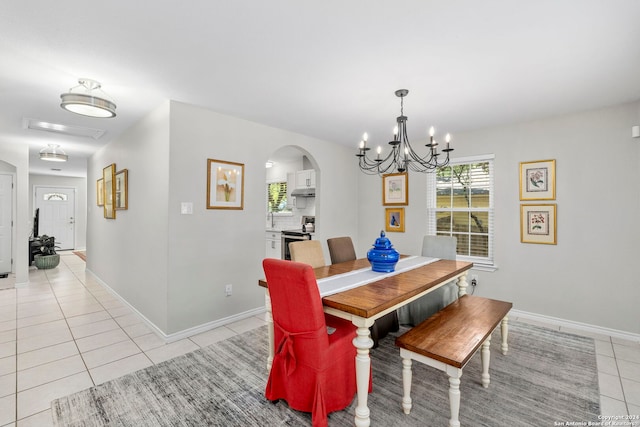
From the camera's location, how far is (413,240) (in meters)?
4.42

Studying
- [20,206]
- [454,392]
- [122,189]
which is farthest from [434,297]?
[20,206]

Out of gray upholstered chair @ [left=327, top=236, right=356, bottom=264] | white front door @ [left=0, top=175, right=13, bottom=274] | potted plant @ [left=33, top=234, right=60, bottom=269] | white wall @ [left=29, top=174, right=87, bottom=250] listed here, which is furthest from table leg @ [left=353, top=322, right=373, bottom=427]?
white wall @ [left=29, top=174, right=87, bottom=250]

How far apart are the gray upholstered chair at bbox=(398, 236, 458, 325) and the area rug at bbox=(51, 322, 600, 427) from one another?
69 cm

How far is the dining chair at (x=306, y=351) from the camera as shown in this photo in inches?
66.6

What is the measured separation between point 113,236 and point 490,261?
16.9ft

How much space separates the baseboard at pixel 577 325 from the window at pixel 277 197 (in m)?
4.44

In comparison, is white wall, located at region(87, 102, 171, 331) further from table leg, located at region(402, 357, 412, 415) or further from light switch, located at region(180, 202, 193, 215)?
table leg, located at region(402, 357, 412, 415)

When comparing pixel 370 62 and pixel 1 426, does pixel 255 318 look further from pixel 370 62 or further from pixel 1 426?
pixel 370 62

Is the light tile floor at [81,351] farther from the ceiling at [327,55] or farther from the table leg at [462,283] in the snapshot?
the ceiling at [327,55]

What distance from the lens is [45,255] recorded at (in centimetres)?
625

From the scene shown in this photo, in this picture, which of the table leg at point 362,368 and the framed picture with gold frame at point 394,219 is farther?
the framed picture with gold frame at point 394,219

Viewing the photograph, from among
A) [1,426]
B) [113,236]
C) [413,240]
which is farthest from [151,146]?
[413,240]

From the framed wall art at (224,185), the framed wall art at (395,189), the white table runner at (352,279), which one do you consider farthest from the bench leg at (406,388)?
the framed wall art at (395,189)

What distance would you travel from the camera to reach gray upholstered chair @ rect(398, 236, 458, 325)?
129 inches
